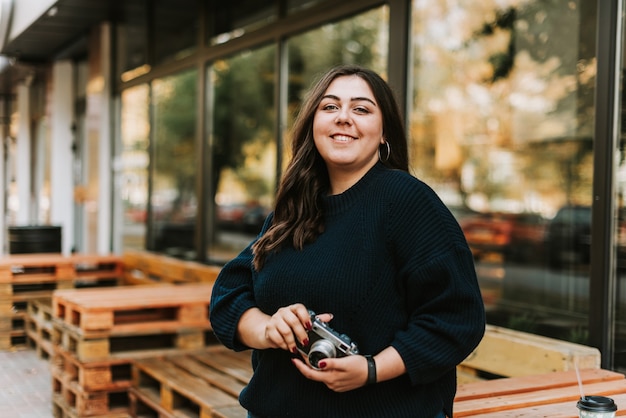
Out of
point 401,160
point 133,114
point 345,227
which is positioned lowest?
point 345,227

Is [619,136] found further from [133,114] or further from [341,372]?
[133,114]

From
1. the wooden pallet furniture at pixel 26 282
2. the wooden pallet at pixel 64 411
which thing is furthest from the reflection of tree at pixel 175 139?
the wooden pallet at pixel 64 411

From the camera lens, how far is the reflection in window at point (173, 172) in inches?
371

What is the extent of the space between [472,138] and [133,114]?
6580 millimetres

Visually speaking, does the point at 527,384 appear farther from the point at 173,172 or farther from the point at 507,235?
the point at 507,235

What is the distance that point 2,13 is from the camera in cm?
1145

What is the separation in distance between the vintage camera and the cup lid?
30.1 inches

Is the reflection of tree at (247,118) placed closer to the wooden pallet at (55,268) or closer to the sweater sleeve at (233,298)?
the wooden pallet at (55,268)

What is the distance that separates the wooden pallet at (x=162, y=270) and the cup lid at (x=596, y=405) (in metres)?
5.09

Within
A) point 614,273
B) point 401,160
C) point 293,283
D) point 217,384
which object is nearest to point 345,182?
point 401,160

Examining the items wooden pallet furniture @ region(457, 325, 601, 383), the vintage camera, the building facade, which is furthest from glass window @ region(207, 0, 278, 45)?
the vintage camera

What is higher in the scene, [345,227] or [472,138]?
[472,138]

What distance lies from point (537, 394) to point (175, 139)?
9.07 metres

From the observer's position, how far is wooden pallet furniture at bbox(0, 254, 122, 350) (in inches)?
324
